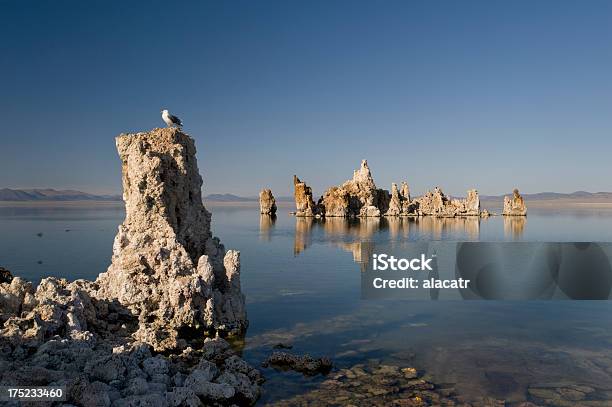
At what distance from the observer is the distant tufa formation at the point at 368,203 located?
433 feet

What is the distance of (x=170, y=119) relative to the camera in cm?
2020

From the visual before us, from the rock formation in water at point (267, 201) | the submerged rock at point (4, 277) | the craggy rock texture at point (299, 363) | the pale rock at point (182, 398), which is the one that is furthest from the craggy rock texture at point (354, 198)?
the pale rock at point (182, 398)

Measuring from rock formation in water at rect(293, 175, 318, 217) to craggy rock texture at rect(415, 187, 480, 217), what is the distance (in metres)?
32.6

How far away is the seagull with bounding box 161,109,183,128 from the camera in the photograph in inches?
793

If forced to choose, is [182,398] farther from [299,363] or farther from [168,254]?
[168,254]

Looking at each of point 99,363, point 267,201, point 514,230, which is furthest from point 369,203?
point 99,363

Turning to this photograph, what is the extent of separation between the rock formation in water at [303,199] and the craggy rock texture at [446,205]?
3257cm

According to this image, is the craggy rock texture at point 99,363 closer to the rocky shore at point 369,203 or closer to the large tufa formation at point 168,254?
the large tufa formation at point 168,254

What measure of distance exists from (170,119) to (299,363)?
11294mm

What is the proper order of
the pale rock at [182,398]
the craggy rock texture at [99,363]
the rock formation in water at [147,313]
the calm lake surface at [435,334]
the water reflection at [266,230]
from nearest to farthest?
the craggy rock texture at [99,363] → the pale rock at [182,398] → the rock formation in water at [147,313] → the calm lake surface at [435,334] → the water reflection at [266,230]

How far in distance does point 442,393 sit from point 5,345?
11257 millimetres

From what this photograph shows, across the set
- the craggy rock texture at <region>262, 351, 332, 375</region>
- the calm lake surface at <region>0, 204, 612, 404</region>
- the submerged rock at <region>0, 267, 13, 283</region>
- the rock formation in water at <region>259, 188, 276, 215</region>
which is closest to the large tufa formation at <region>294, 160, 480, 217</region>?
the rock formation in water at <region>259, 188, 276, 215</region>

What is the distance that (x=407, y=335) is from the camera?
1841 cm

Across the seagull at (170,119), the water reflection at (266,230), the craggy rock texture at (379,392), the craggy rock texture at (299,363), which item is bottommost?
the craggy rock texture at (379,392)
